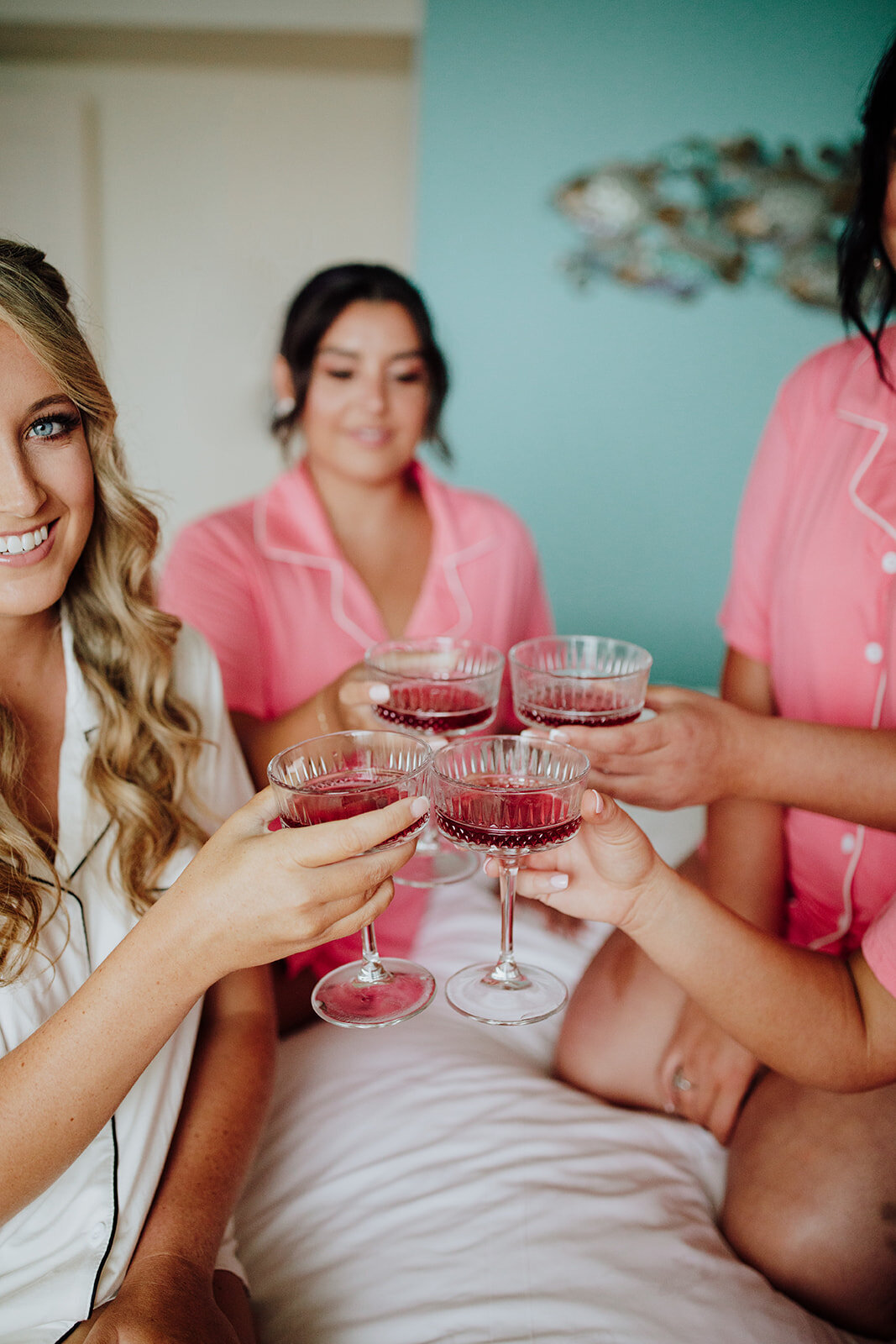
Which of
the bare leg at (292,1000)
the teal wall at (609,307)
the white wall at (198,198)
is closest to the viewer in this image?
the bare leg at (292,1000)

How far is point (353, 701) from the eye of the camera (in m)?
1.62

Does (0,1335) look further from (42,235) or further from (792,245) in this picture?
(42,235)

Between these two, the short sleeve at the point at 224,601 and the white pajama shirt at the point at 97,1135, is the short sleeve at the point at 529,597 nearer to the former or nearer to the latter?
the short sleeve at the point at 224,601

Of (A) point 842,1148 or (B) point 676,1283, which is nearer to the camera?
(B) point 676,1283

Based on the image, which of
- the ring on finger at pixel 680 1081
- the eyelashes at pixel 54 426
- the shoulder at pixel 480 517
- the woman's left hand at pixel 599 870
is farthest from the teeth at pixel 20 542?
the shoulder at pixel 480 517

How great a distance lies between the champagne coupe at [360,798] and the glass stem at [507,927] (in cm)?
10

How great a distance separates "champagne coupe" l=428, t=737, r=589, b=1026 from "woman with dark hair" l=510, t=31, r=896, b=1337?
15 centimetres

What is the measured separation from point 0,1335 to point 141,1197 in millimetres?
191

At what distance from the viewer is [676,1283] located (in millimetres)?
1298

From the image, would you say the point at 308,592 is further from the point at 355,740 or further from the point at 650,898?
the point at 650,898

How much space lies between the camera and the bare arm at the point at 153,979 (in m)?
1.02

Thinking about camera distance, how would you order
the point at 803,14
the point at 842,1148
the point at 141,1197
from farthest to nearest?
the point at 803,14
the point at 842,1148
the point at 141,1197

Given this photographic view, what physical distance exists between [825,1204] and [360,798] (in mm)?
924

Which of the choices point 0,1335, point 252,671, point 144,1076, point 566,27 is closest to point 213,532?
point 252,671
